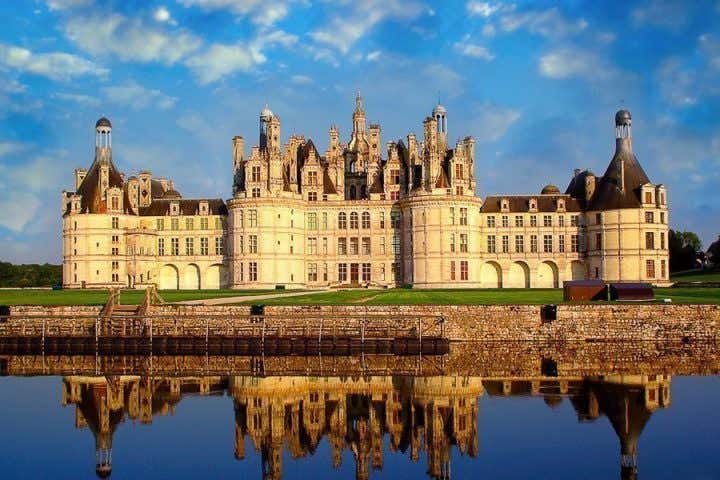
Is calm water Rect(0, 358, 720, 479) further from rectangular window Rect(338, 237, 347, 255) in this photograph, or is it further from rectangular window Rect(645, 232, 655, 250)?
rectangular window Rect(338, 237, 347, 255)

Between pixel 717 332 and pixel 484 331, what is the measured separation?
36.8 feet

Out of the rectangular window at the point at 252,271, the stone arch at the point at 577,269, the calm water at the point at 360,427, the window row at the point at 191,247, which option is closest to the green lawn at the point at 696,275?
the stone arch at the point at 577,269

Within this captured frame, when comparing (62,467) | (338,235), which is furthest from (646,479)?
(338,235)

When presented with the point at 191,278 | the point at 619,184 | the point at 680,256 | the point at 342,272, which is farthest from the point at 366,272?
the point at 680,256

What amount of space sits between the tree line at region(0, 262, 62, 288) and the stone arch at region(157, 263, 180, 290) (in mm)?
31835

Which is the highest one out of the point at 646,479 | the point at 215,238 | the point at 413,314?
the point at 215,238

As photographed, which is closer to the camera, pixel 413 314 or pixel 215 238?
pixel 413 314

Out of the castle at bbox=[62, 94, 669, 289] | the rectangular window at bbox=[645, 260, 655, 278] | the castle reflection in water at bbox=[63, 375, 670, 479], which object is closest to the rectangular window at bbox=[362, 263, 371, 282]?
the castle at bbox=[62, 94, 669, 289]

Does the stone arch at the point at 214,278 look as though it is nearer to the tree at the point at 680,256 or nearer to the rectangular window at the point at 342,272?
the rectangular window at the point at 342,272

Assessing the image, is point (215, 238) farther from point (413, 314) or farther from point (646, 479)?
point (646, 479)

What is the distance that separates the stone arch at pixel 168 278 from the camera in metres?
82.2

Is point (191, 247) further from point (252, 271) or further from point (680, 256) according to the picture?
point (680, 256)

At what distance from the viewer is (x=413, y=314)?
43969 mm

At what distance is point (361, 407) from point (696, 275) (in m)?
76.9
